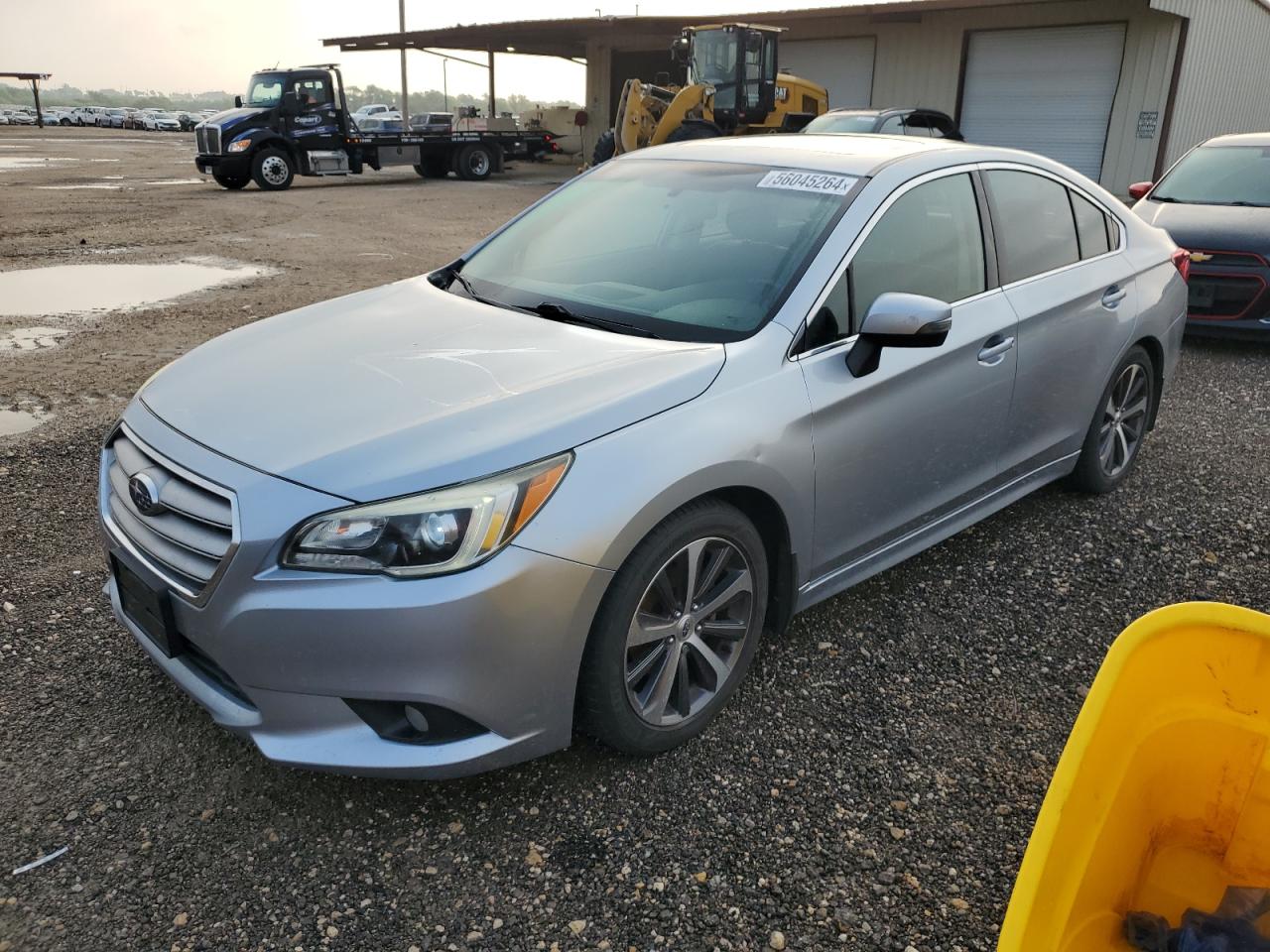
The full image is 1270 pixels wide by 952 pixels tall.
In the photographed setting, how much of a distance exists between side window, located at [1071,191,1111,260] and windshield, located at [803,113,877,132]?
10.4 meters

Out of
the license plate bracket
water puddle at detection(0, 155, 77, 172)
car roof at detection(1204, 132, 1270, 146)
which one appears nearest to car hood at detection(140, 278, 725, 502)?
the license plate bracket

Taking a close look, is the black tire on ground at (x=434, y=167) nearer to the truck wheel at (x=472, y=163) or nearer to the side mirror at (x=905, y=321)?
the truck wheel at (x=472, y=163)

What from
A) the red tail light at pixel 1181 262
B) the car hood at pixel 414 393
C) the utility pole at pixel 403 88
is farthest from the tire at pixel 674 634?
the utility pole at pixel 403 88

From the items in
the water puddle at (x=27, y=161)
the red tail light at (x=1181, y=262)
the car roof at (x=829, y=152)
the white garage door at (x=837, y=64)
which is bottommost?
the water puddle at (x=27, y=161)

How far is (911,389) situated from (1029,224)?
1.21 m

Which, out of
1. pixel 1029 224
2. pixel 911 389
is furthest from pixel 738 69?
pixel 911 389

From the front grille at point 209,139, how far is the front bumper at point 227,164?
0.12 metres

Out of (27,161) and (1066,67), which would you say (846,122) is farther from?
(27,161)

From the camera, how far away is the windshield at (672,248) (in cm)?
312

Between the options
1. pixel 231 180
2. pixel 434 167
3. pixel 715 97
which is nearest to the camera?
pixel 715 97

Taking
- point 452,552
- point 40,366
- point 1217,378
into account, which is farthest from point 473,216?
point 452,552

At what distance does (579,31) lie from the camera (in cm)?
3012

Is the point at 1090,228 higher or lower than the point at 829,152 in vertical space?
lower

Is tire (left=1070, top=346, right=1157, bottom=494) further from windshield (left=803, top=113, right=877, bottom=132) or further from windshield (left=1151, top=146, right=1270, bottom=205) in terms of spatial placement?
windshield (left=803, top=113, right=877, bottom=132)
